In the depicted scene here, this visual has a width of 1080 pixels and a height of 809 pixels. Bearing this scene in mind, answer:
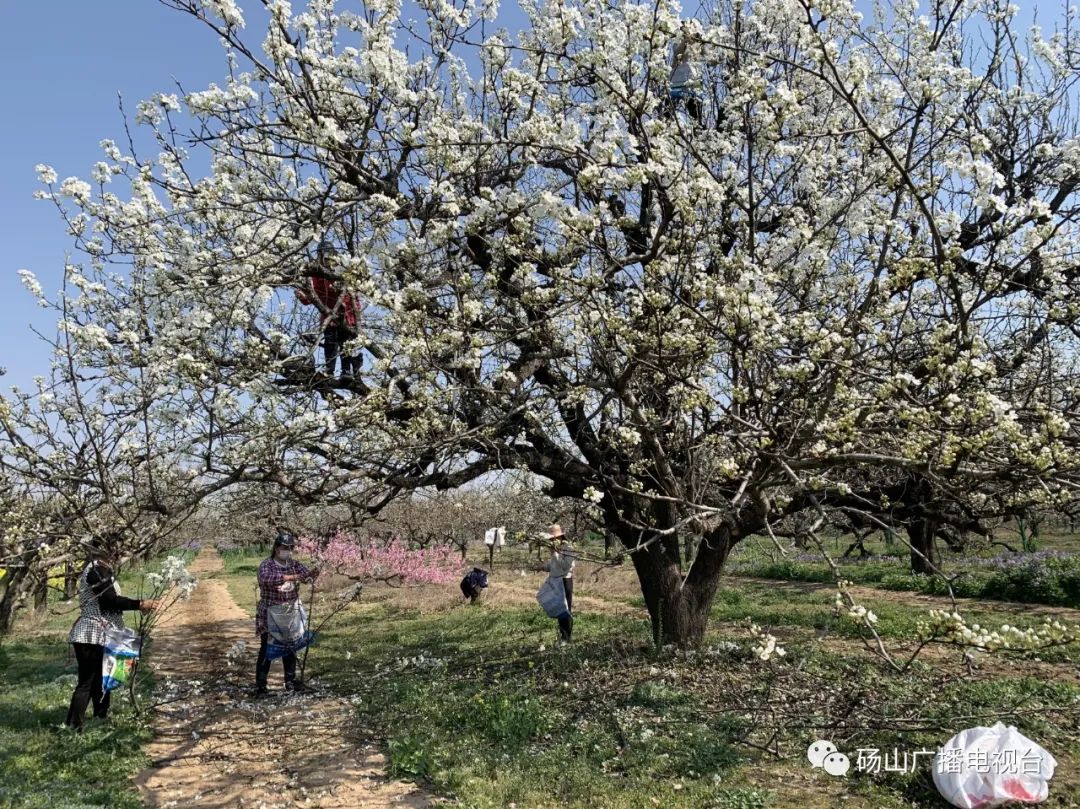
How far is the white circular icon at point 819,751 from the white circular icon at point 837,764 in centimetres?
4

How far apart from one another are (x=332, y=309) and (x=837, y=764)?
6236mm

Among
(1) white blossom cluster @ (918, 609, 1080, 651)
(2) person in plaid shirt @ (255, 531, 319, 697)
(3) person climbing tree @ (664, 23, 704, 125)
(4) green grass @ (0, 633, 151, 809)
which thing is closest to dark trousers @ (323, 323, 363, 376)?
(2) person in plaid shirt @ (255, 531, 319, 697)

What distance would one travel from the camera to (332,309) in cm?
736

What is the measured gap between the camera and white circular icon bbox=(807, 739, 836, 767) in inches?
197

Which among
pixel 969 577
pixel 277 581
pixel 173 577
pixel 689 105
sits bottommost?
pixel 969 577

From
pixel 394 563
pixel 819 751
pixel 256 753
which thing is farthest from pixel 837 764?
pixel 394 563

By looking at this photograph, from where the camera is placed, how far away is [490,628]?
39.0 ft

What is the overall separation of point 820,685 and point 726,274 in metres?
4.16

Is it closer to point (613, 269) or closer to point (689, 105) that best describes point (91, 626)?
point (613, 269)

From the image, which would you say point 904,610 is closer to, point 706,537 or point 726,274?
point 706,537

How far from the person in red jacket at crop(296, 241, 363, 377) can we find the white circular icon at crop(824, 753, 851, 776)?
5408mm

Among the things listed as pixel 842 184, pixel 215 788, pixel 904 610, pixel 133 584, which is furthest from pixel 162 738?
pixel 133 584

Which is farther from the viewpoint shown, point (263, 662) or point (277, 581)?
point (263, 662)

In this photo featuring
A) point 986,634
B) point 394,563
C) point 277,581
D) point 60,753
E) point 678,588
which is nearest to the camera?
point 986,634
